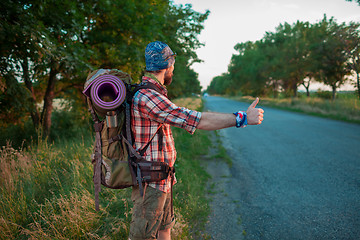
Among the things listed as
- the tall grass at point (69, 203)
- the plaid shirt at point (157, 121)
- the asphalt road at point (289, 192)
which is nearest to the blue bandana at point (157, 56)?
the plaid shirt at point (157, 121)

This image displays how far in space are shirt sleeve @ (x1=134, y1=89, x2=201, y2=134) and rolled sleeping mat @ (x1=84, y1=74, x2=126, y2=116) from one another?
15cm

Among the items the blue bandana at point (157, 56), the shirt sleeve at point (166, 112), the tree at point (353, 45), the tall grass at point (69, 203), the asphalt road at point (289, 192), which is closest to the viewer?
the shirt sleeve at point (166, 112)

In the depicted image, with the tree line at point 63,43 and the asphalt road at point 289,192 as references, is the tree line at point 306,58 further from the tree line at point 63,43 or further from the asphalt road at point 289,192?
the tree line at point 63,43

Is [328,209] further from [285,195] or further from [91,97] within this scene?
[91,97]

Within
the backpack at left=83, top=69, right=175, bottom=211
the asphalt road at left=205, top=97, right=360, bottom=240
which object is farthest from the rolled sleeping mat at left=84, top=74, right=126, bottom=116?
the asphalt road at left=205, top=97, right=360, bottom=240

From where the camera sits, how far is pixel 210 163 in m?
5.50

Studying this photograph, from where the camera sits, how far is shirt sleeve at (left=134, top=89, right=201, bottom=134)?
1441 millimetres

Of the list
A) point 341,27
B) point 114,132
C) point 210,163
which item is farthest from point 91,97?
point 341,27

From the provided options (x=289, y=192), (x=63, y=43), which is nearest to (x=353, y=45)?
(x=289, y=192)

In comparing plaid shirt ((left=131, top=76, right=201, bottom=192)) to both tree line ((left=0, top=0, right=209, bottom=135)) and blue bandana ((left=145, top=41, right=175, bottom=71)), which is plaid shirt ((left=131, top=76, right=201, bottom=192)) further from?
tree line ((left=0, top=0, right=209, bottom=135))

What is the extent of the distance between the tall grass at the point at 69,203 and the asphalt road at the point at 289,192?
44cm

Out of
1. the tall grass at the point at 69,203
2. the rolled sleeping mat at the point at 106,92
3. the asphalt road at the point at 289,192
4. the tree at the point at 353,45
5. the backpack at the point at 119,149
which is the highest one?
the tree at the point at 353,45

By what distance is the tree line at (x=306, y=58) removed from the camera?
1540cm

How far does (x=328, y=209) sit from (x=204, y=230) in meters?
1.95
